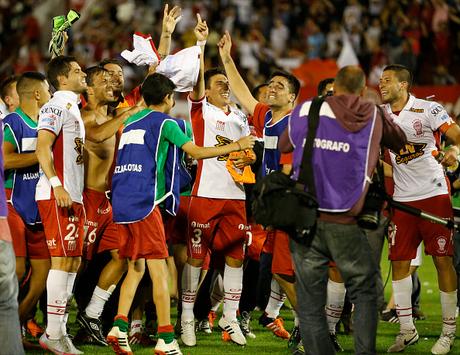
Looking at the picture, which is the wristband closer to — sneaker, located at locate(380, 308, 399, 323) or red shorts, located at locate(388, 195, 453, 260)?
red shorts, located at locate(388, 195, 453, 260)

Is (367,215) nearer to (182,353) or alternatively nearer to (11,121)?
(182,353)

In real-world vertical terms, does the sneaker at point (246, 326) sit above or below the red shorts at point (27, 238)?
below

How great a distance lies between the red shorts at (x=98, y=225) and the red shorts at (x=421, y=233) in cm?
263

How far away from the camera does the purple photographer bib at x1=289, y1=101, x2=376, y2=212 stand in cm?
685

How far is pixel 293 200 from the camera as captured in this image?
6.78 metres

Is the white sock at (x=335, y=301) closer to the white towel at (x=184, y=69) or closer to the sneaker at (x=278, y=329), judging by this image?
the sneaker at (x=278, y=329)

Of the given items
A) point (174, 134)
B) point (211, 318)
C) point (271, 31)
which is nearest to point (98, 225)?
point (174, 134)

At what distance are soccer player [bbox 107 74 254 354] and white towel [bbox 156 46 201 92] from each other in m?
0.52

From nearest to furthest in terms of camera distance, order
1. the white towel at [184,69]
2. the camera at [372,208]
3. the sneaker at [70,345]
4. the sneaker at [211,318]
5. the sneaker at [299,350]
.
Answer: the camera at [372,208] → the sneaker at [70,345] → the sneaker at [299,350] → the white towel at [184,69] → the sneaker at [211,318]

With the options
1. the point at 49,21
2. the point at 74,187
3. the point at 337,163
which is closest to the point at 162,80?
the point at 74,187

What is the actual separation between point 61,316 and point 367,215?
9.47ft

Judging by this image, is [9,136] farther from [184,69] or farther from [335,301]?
[335,301]

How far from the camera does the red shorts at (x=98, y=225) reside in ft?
29.7

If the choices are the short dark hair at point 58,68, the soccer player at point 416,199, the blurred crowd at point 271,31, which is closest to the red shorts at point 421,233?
the soccer player at point 416,199
